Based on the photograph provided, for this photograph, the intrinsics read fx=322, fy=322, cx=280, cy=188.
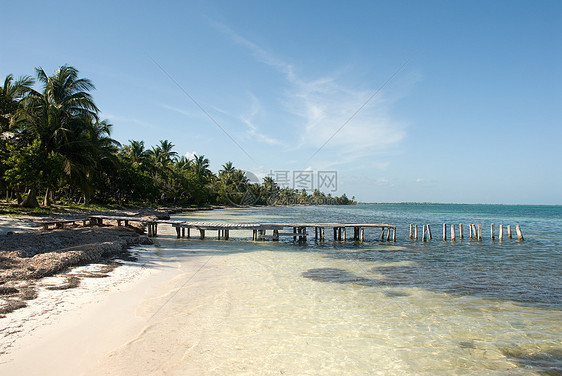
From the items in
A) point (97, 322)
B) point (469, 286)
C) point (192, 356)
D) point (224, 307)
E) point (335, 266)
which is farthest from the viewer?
point (335, 266)

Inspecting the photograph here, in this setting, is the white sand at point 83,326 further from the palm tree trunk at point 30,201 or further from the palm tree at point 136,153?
the palm tree at point 136,153

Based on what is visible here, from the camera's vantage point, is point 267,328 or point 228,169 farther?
point 228,169

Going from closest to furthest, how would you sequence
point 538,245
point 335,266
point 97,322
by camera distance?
1. point 97,322
2. point 335,266
3. point 538,245

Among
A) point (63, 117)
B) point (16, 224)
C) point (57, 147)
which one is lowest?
point (16, 224)

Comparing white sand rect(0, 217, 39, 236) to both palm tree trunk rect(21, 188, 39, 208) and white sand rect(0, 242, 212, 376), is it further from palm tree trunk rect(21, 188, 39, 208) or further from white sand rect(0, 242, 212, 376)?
white sand rect(0, 242, 212, 376)

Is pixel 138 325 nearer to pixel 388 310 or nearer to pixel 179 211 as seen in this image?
pixel 388 310

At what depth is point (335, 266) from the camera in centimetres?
1302

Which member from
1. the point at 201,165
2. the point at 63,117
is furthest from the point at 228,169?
the point at 63,117

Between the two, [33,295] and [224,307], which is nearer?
[33,295]

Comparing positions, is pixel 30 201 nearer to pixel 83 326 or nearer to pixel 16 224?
pixel 16 224

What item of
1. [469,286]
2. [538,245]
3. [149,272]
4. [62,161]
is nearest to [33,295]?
[149,272]

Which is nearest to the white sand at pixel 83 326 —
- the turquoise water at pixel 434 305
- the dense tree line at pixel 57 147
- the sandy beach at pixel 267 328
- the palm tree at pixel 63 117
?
the sandy beach at pixel 267 328

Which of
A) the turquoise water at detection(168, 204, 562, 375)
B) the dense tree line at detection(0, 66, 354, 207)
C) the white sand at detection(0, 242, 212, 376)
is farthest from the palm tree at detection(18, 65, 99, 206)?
the white sand at detection(0, 242, 212, 376)

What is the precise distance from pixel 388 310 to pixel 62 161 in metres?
23.4
